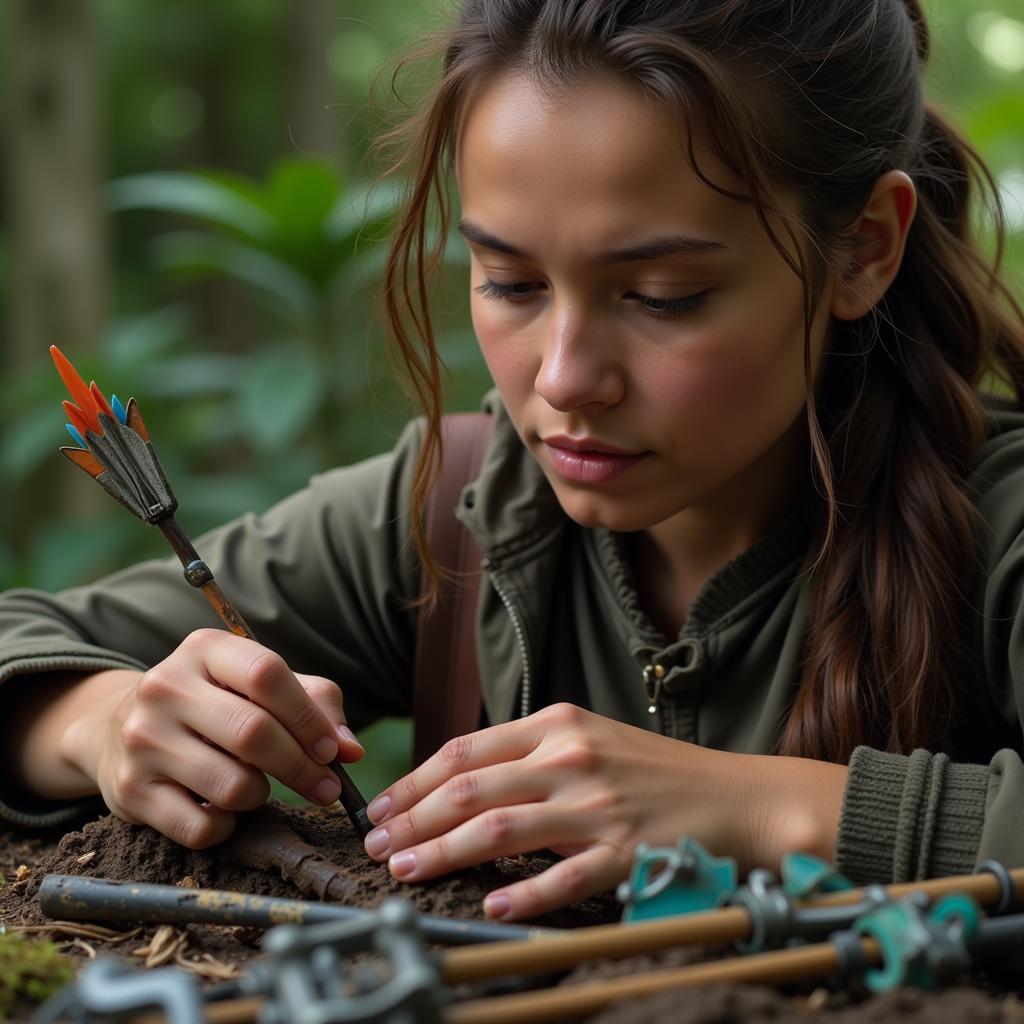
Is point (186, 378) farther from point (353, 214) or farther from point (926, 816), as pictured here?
point (926, 816)

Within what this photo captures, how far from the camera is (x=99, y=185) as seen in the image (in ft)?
13.3

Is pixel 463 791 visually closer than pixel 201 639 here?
Yes

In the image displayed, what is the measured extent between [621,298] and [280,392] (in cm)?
148

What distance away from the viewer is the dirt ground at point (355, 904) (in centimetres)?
71

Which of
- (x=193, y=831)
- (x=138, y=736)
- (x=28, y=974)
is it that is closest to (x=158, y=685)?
(x=138, y=736)

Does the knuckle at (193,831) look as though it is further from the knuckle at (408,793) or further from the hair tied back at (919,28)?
the hair tied back at (919,28)

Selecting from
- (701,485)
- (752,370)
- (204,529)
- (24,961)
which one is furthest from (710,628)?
(204,529)

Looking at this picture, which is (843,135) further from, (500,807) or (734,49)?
(500,807)

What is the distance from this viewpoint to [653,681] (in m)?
1.55

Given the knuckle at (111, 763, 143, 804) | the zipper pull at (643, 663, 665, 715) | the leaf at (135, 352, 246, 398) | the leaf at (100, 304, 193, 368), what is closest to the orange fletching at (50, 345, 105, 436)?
the knuckle at (111, 763, 143, 804)

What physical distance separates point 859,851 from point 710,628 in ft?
1.55

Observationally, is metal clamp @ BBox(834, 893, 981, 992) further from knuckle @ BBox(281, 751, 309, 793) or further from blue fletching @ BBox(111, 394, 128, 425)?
blue fletching @ BBox(111, 394, 128, 425)

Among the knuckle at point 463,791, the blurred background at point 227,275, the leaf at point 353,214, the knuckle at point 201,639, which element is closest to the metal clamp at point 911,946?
the knuckle at point 463,791

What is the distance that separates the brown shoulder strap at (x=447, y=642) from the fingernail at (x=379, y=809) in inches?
21.2
